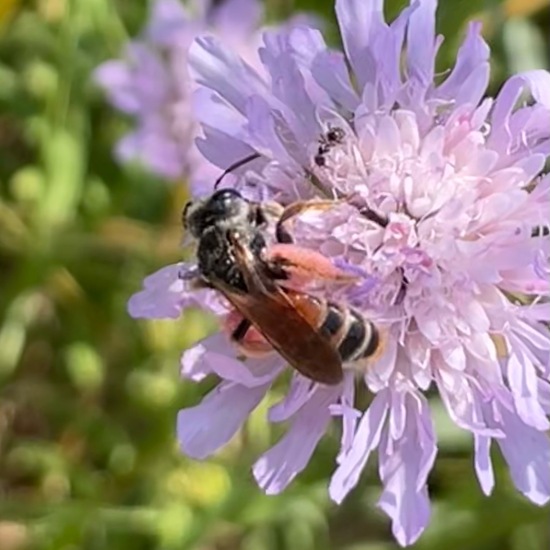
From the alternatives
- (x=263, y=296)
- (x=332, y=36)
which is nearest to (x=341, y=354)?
(x=263, y=296)

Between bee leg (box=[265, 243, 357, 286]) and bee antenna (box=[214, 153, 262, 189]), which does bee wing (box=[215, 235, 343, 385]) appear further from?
bee antenna (box=[214, 153, 262, 189])

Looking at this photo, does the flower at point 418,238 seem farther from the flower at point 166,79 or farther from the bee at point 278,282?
the flower at point 166,79

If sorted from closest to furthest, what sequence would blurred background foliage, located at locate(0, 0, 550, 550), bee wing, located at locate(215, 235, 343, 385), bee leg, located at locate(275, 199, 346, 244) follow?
bee wing, located at locate(215, 235, 343, 385) < bee leg, located at locate(275, 199, 346, 244) < blurred background foliage, located at locate(0, 0, 550, 550)

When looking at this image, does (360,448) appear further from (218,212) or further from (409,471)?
(218,212)

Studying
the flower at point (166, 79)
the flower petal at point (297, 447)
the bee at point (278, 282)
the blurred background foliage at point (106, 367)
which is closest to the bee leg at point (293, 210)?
the bee at point (278, 282)

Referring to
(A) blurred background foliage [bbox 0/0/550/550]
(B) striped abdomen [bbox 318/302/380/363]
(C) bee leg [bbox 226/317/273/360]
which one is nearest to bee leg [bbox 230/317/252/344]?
(C) bee leg [bbox 226/317/273/360]
